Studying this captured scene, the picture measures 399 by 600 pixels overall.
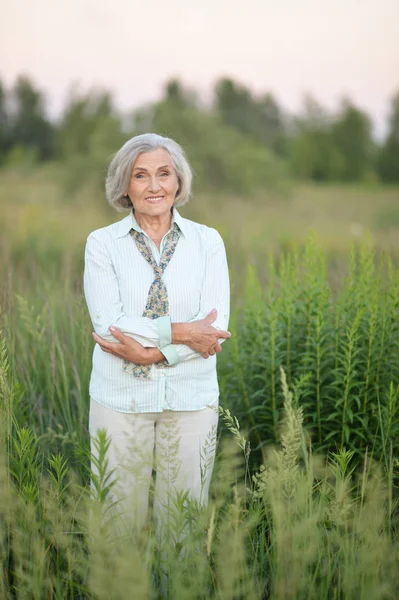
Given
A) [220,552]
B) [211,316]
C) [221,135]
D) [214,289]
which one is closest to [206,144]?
[221,135]

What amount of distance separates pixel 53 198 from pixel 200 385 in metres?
17.6

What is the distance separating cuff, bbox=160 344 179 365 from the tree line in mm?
1390

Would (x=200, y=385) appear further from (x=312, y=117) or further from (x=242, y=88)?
(x=242, y=88)

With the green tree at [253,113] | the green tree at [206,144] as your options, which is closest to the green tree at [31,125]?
the green tree at [206,144]

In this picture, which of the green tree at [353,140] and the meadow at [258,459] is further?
the green tree at [353,140]

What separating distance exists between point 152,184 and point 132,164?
151 millimetres

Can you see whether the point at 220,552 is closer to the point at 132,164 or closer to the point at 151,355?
the point at 151,355

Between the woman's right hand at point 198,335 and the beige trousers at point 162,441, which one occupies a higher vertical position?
the woman's right hand at point 198,335

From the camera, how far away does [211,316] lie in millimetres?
2980

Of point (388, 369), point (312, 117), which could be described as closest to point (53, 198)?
point (388, 369)

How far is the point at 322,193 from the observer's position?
3366 centimetres

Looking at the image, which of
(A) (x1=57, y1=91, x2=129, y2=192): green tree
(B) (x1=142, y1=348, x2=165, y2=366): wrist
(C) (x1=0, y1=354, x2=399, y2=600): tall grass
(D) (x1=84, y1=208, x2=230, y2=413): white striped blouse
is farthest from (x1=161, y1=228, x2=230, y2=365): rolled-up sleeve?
(A) (x1=57, y1=91, x2=129, y2=192): green tree

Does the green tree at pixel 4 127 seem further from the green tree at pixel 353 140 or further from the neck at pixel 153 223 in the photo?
the neck at pixel 153 223

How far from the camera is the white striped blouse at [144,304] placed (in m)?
2.92
